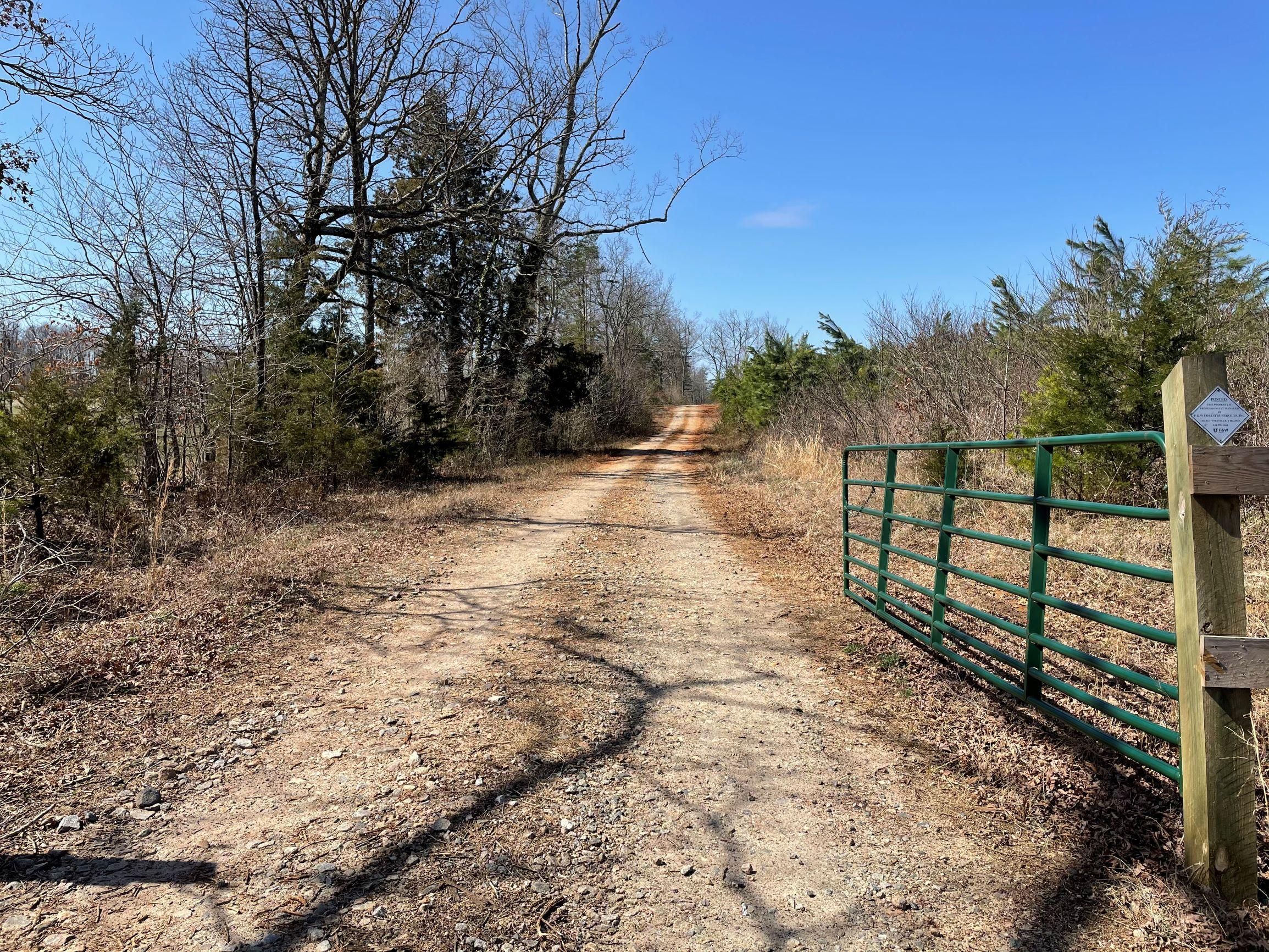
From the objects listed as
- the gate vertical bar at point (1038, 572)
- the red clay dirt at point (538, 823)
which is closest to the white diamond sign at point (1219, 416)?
the gate vertical bar at point (1038, 572)

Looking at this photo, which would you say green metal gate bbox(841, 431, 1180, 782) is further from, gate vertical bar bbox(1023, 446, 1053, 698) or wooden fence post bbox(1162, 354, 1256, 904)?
wooden fence post bbox(1162, 354, 1256, 904)

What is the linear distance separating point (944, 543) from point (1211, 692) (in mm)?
2228

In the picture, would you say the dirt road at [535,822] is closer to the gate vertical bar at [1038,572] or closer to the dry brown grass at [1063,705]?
the dry brown grass at [1063,705]

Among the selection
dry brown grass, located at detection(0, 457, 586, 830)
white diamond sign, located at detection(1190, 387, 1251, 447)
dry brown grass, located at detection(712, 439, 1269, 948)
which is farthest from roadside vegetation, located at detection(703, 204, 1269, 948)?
dry brown grass, located at detection(0, 457, 586, 830)

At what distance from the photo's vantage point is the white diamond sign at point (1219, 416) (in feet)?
7.72

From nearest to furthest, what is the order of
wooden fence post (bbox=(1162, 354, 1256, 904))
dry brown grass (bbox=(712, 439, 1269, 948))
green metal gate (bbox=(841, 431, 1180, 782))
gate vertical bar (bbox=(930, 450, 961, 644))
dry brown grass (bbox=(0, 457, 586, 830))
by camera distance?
wooden fence post (bbox=(1162, 354, 1256, 904))
dry brown grass (bbox=(712, 439, 1269, 948))
green metal gate (bbox=(841, 431, 1180, 782))
dry brown grass (bbox=(0, 457, 586, 830))
gate vertical bar (bbox=(930, 450, 961, 644))

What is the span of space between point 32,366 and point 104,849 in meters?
7.54

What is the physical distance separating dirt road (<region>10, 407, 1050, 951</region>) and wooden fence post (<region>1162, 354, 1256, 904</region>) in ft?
2.26

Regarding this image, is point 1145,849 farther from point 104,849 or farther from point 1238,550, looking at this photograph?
point 104,849

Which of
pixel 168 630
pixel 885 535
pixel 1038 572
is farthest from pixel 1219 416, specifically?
pixel 168 630

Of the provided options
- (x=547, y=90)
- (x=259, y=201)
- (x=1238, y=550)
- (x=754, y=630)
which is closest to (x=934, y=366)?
(x=754, y=630)

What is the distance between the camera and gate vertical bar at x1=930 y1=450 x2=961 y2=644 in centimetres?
443

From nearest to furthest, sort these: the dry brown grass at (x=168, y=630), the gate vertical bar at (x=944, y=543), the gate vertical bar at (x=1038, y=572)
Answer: the gate vertical bar at (x=1038, y=572), the dry brown grass at (x=168, y=630), the gate vertical bar at (x=944, y=543)

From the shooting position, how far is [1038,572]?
3467 mm
